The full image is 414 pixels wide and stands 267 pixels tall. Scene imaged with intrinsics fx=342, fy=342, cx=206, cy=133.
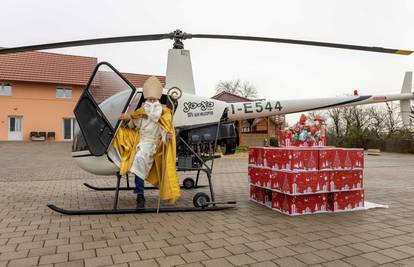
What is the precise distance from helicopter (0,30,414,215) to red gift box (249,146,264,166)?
44cm

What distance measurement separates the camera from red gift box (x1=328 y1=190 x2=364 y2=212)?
18.8 feet

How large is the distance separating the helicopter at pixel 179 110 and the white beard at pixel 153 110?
0.37 meters

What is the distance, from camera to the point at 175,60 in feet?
20.0

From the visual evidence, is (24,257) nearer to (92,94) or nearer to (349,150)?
(92,94)

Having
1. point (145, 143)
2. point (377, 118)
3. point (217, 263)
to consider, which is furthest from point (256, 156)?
point (377, 118)

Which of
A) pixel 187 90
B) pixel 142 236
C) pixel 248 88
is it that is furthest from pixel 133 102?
pixel 248 88

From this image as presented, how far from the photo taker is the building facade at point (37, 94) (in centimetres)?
2788

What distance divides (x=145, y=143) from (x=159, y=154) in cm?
30

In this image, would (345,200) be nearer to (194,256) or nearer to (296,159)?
(296,159)

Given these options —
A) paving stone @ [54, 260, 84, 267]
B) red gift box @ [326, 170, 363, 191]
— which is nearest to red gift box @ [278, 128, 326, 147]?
red gift box @ [326, 170, 363, 191]

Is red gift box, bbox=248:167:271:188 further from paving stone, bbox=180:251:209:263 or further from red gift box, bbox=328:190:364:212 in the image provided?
paving stone, bbox=180:251:209:263

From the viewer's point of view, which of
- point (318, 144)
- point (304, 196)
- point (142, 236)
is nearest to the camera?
point (142, 236)

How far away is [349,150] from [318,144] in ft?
1.96

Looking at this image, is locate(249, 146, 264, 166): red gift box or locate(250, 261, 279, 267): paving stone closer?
locate(250, 261, 279, 267): paving stone
